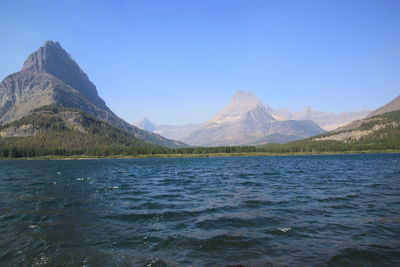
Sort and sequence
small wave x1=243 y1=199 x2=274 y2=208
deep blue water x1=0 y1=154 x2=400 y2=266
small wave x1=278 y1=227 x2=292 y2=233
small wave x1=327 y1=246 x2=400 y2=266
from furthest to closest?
small wave x1=243 y1=199 x2=274 y2=208 → small wave x1=278 y1=227 x2=292 y2=233 → deep blue water x1=0 y1=154 x2=400 y2=266 → small wave x1=327 y1=246 x2=400 y2=266

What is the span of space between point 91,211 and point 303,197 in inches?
1173

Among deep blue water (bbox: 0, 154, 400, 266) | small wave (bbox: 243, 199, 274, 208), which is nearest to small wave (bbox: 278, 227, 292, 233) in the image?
deep blue water (bbox: 0, 154, 400, 266)

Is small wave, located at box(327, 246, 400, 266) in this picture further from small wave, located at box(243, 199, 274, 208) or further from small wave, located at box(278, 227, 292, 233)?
small wave, located at box(243, 199, 274, 208)

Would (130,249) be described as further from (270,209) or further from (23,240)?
(270,209)

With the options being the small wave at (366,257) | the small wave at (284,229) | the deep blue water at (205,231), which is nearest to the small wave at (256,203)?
the deep blue water at (205,231)

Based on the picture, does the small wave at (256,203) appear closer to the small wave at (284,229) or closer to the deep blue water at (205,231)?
the deep blue water at (205,231)

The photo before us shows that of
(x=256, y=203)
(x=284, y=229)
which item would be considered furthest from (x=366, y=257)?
(x=256, y=203)

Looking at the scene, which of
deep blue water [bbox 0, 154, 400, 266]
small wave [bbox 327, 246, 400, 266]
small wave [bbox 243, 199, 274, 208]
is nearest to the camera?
small wave [bbox 327, 246, 400, 266]

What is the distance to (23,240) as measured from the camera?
70.9 ft

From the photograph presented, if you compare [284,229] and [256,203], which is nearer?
[284,229]

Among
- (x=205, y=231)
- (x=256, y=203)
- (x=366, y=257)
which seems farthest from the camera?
(x=256, y=203)

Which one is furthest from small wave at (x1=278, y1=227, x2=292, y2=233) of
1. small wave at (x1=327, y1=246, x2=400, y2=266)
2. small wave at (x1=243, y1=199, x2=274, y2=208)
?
small wave at (x1=243, y1=199, x2=274, y2=208)

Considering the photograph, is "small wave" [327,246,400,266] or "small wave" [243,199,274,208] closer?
"small wave" [327,246,400,266]

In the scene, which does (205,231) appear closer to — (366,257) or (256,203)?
(366,257)
